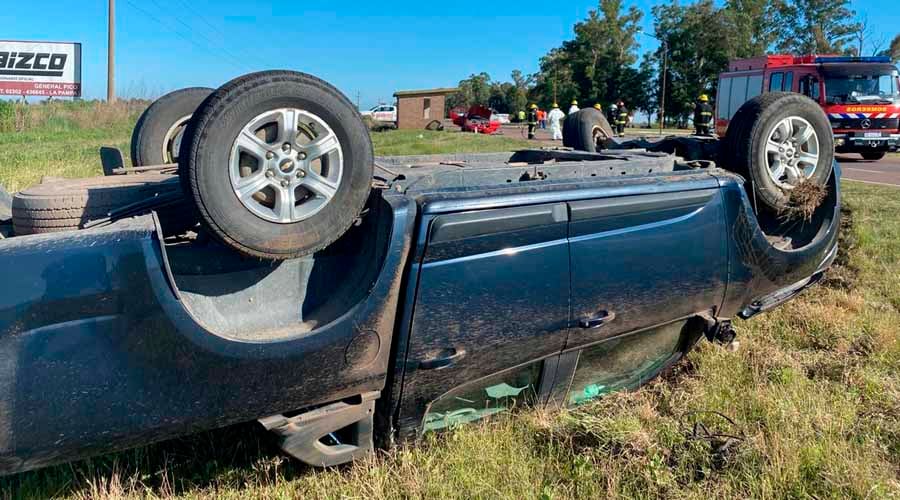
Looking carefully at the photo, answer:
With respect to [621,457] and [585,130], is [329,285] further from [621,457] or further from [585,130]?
[585,130]

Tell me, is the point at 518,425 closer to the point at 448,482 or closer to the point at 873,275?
the point at 448,482

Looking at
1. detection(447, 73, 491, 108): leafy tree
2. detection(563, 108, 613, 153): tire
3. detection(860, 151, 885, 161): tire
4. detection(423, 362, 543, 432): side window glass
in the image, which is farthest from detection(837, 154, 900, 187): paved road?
detection(447, 73, 491, 108): leafy tree

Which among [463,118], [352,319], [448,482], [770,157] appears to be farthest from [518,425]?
[463,118]

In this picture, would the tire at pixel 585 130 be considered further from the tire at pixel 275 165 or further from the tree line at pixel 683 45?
the tree line at pixel 683 45

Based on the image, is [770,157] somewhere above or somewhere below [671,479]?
above

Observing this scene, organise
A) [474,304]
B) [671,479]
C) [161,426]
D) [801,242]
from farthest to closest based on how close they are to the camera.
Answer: [801,242]
[671,479]
[474,304]
[161,426]

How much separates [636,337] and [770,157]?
1.33 meters

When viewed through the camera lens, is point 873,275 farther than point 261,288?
Yes

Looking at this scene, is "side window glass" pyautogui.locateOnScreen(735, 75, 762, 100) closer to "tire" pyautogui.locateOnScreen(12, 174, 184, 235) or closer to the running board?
the running board

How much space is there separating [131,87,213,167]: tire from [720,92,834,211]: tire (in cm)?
290

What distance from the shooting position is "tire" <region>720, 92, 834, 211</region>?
331 cm

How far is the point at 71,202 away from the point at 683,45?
207 feet

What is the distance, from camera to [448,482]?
2412mm

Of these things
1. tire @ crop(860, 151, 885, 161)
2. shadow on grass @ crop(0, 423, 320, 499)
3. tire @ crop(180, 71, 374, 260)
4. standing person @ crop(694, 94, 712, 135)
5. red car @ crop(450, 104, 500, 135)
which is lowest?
shadow on grass @ crop(0, 423, 320, 499)
